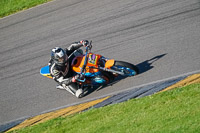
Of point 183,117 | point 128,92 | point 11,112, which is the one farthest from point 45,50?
point 183,117

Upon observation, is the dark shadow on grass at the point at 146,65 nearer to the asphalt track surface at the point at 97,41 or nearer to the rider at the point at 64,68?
the asphalt track surface at the point at 97,41

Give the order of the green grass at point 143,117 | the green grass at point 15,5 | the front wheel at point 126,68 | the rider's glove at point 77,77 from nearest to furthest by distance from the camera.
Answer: the green grass at point 143,117 → the rider's glove at point 77,77 → the front wheel at point 126,68 → the green grass at point 15,5

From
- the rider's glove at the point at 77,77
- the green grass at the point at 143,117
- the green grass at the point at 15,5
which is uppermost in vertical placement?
the green grass at the point at 15,5

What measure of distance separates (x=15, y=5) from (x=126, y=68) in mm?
10192

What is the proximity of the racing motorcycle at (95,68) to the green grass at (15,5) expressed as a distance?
7.98 m

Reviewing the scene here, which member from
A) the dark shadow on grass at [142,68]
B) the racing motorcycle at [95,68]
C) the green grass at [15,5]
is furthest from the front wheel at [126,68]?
the green grass at [15,5]

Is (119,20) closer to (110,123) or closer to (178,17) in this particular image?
A: (178,17)

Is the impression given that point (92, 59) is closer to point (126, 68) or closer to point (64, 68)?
point (64, 68)

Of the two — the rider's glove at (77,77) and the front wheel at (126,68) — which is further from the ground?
the rider's glove at (77,77)

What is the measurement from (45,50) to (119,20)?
3071mm

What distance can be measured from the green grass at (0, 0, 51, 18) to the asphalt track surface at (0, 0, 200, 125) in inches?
36.5

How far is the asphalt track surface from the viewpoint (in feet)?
37.2

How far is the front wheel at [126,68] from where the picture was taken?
1062 centimetres

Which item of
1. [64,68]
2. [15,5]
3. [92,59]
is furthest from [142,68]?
[15,5]
